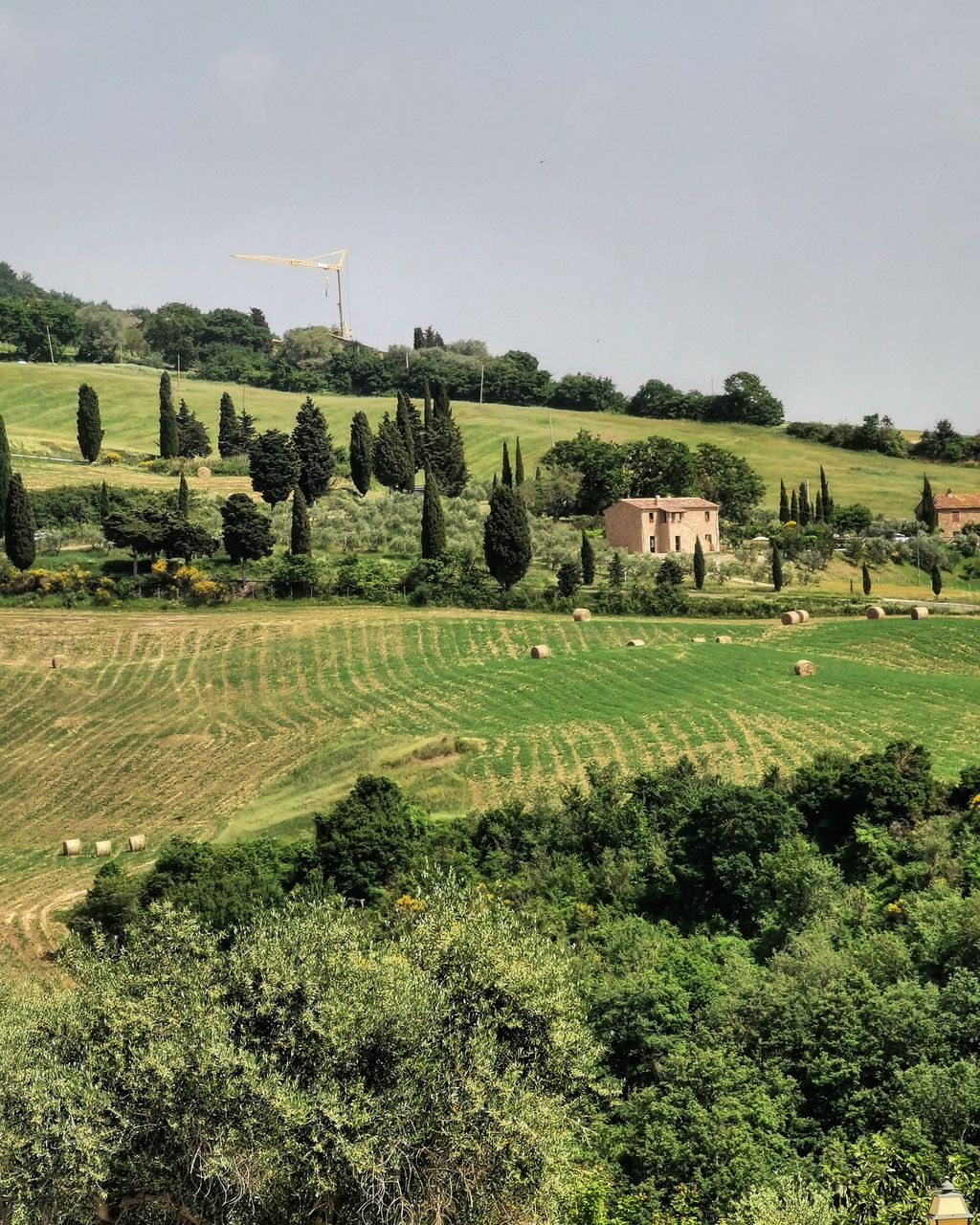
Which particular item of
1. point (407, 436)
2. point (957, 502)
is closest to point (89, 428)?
point (407, 436)

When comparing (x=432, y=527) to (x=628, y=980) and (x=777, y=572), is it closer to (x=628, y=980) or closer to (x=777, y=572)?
(x=777, y=572)

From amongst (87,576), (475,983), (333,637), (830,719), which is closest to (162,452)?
(87,576)

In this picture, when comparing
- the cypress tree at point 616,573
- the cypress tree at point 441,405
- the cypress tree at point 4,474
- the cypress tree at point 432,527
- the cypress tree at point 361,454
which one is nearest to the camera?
the cypress tree at point 616,573

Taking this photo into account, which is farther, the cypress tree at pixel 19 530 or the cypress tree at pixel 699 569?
the cypress tree at pixel 699 569

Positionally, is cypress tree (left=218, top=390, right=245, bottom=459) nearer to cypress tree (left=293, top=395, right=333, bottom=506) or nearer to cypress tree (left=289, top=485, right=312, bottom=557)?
cypress tree (left=293, top=395, right=333, bottom=506)

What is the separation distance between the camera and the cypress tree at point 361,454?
10238cm

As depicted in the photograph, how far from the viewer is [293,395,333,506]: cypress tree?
97875mm

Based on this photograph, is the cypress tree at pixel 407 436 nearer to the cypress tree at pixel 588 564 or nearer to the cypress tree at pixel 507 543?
the cypress tree at pixel 588 564

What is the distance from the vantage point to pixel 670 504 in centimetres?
9806

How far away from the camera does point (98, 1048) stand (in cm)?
2662

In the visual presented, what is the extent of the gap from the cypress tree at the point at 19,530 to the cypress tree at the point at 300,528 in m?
13.5

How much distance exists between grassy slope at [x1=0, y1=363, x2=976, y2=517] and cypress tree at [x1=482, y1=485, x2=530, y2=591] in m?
50.4

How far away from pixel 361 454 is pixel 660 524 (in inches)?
830

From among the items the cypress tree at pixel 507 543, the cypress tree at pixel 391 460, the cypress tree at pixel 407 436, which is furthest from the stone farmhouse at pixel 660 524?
the cypress tree at pixel 507 543
